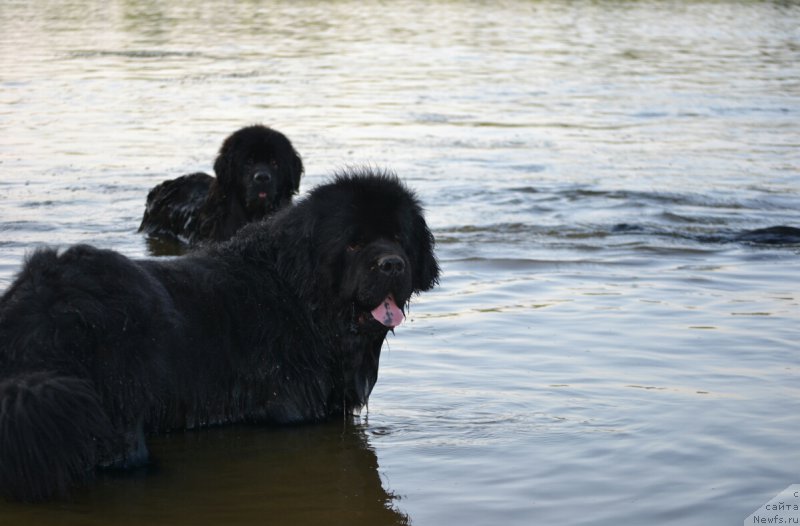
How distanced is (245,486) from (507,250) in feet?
18.3

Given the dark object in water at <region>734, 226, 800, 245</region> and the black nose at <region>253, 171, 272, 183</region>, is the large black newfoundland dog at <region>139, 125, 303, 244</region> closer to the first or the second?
the black nose at <region>253, 171, 272, 183</region>

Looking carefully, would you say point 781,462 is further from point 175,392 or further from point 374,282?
point 175,392

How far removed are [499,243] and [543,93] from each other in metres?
11.3

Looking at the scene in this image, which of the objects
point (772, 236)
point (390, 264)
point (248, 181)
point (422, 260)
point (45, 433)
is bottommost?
point (772, 236)

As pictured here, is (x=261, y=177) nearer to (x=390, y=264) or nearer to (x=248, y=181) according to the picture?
(x=248, y=181)

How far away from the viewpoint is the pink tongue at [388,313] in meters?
5.99

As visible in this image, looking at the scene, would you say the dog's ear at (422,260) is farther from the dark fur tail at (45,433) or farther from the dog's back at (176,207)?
the dog's back at (176,207)

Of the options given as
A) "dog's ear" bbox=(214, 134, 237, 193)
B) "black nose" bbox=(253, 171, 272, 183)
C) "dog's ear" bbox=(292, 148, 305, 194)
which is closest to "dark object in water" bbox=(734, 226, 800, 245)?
"dog's ear" bbox=(292, 148, 305, 194)

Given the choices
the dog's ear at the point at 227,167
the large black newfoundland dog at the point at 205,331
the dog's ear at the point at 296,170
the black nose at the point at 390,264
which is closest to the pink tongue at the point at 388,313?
the large black newfoundland dog at the point at 205,331

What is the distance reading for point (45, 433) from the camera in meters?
4.82

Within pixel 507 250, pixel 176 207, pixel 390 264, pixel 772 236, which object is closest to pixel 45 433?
pixel 390 264

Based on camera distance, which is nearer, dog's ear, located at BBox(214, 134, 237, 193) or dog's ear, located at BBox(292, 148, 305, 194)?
dog's ear, located at BBox(214, 134, 237, 193)

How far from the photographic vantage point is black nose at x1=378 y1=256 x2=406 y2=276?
5.79 meters

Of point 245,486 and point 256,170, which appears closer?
point 245,486
